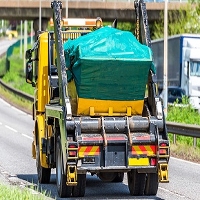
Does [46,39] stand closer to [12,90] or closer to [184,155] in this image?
[184,155]

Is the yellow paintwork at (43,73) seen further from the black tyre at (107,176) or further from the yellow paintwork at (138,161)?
the yellow paintwork at (138,161)

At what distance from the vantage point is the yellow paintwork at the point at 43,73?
17.3 metres

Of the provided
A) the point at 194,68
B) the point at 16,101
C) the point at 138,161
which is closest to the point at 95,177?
the point at 138,161

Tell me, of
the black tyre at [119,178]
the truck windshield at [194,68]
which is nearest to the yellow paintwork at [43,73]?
the black tyre at [119,178]

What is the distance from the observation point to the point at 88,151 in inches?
573

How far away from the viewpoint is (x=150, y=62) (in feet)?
49.6

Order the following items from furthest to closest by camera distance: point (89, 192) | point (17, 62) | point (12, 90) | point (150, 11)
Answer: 1. point (17, 62)
2. point (150, 11)
3. point (12, 90)
4. point (89, 192)

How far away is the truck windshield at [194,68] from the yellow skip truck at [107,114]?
2605 cm

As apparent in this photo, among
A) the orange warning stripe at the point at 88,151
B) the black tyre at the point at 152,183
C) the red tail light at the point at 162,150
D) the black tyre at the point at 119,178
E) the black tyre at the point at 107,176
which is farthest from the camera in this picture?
the black tyre at the point at 119,178

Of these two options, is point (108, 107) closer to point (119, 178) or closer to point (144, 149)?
point (144, 149)

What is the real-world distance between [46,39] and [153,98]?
9.48ft

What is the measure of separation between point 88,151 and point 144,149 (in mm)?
870

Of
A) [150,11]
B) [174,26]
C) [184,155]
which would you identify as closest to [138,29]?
[184,155]

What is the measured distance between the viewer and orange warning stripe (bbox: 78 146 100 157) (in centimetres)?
1450
